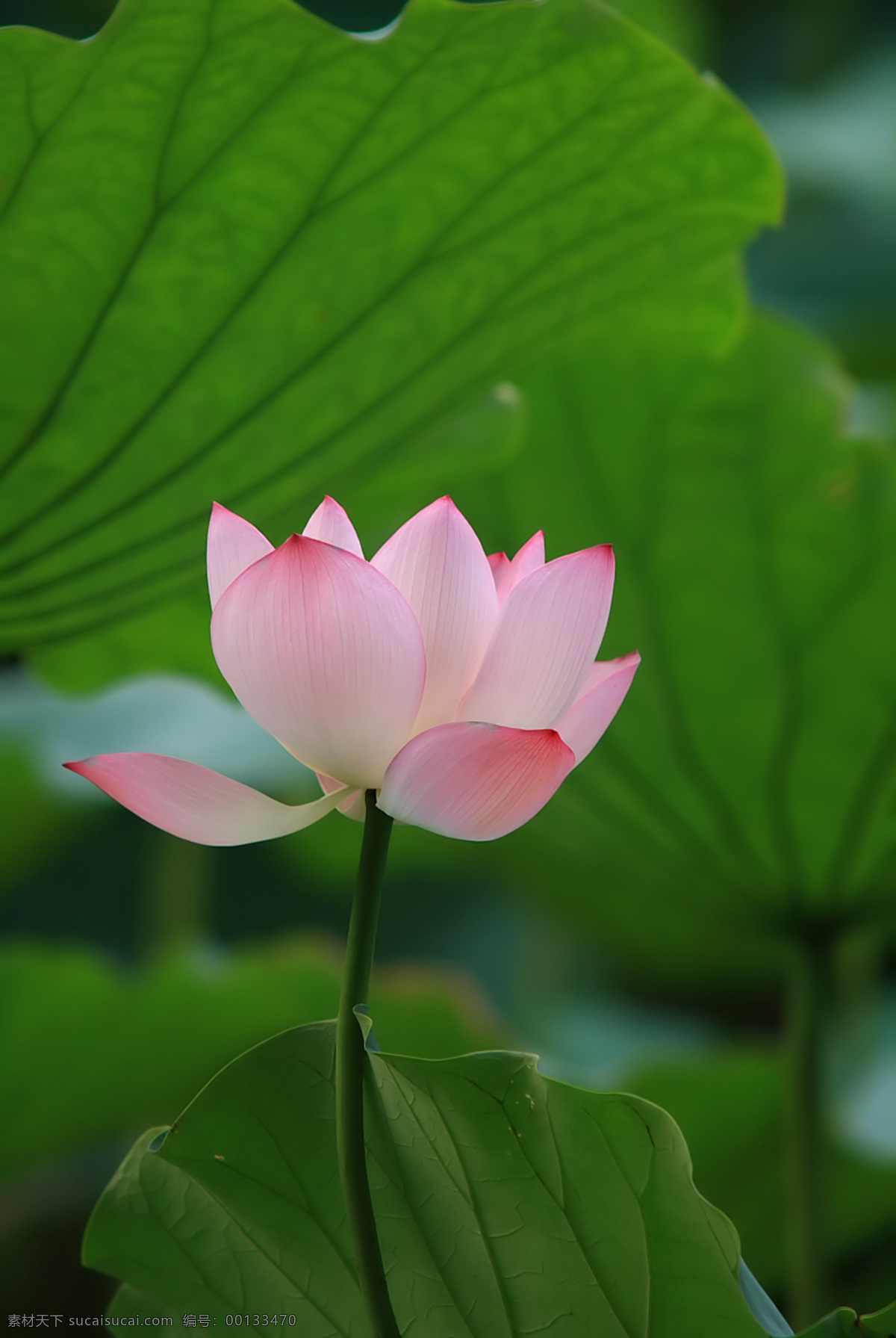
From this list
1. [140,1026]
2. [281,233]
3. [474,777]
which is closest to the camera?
[474,777]

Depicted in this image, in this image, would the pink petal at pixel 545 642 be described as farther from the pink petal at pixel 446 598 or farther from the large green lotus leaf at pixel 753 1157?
the large green lotus leaf at pixel 753 1157

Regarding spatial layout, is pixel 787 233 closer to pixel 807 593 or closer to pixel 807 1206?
pixel 807 593

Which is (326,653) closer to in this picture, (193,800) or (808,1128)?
(193,800)

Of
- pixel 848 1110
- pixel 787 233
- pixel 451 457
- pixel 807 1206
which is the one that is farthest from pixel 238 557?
pixel 787 233

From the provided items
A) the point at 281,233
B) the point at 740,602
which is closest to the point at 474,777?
the point at 281,233

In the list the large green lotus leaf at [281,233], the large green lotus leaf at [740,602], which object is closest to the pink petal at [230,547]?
the large green lotus leaf at [281,233]

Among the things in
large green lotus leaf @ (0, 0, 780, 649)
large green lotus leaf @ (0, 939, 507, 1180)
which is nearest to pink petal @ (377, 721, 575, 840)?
large green lotus leaf @ (0, 0, 780, 649)

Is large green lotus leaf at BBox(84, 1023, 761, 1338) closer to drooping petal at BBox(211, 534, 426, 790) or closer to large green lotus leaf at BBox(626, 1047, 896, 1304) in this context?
drooping petal at BBox(211, 534, 426, 790)
